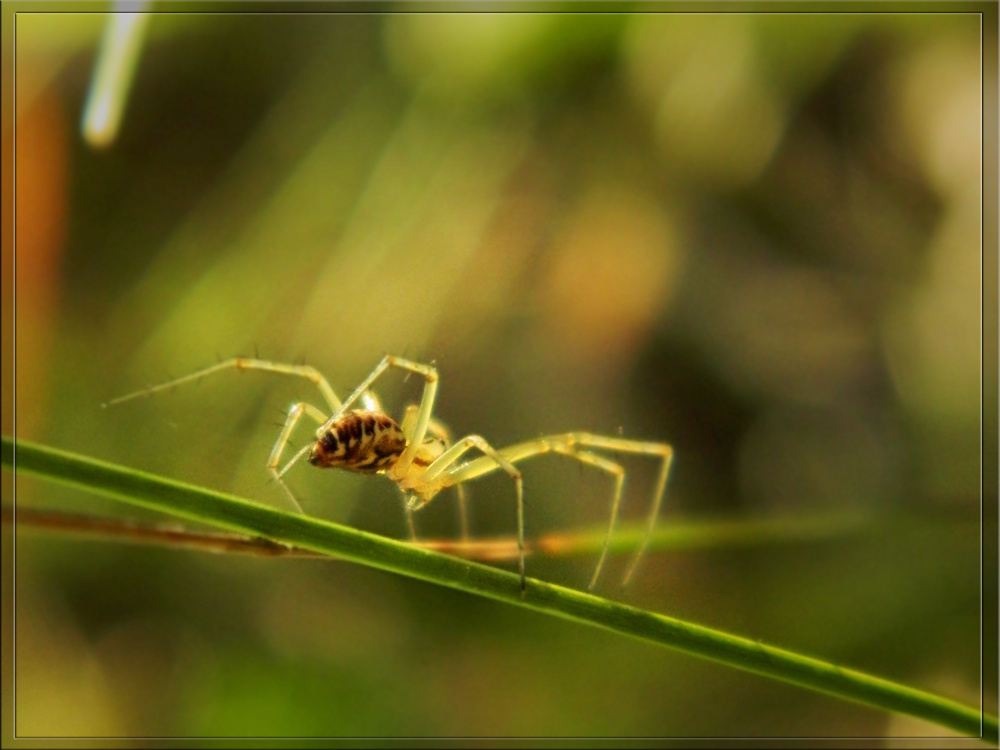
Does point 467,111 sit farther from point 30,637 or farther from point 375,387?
point 30,637

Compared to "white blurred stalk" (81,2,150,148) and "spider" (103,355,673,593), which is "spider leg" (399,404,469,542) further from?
"white blurred stalk" (81,2,150,148)

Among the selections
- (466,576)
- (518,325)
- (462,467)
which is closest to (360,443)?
(462,467)

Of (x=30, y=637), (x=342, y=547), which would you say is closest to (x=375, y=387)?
(x=342, y=547)

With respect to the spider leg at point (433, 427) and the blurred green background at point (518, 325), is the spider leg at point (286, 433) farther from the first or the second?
the blurred green background at point (518, 325)

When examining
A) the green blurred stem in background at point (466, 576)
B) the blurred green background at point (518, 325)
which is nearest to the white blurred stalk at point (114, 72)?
the blurred green background at point (518, 325)

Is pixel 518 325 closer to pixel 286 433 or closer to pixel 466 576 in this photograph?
pixel 286 433
